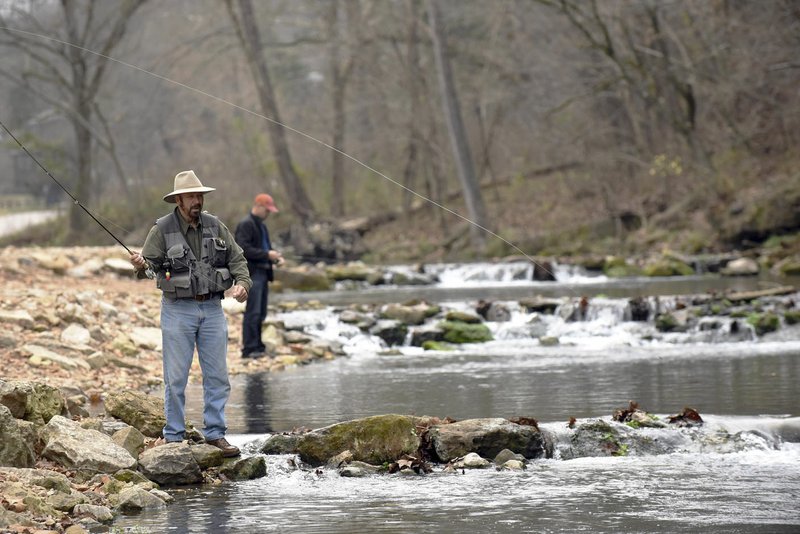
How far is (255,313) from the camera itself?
13477 millimetres

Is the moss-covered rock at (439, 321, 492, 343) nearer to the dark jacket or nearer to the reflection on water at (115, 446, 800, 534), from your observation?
the dark jacket

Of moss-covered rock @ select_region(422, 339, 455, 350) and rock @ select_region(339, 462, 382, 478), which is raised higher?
moss-covered rock @ select_region(422, 339, 455, 350)

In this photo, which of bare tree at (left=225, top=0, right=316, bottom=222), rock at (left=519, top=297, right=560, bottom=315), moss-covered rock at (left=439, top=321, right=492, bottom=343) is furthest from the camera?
bare tree at (left=225, top=0, right=316, bottom=222)

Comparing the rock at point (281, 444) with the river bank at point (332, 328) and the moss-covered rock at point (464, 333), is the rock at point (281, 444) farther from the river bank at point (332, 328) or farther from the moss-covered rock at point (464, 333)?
the moss-covered rock at point (464, 333)

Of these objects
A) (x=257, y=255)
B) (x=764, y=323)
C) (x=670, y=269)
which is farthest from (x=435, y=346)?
(x=670, y=269)

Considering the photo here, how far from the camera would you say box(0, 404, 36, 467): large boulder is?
7.23 m

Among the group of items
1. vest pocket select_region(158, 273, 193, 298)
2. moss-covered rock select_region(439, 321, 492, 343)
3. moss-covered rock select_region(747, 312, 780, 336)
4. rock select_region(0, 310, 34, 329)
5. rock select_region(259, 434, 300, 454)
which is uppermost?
vest pocket select_region(158, 273, 193, 298)

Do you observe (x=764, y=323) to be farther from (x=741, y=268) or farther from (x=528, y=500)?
(x=528, y=500)

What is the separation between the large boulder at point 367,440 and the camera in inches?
320

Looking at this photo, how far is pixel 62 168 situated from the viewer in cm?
4100

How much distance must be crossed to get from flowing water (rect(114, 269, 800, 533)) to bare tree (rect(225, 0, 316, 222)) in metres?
18.5

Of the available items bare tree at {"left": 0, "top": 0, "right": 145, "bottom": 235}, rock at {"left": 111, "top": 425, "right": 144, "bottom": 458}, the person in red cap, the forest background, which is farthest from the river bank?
bare tree at {"left": 0, "top": 0, "right": 145, "bottom": 235}

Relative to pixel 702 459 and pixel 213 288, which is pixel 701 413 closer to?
pixel 702 459

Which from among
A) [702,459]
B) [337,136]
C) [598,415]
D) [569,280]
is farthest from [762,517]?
[337,136]
